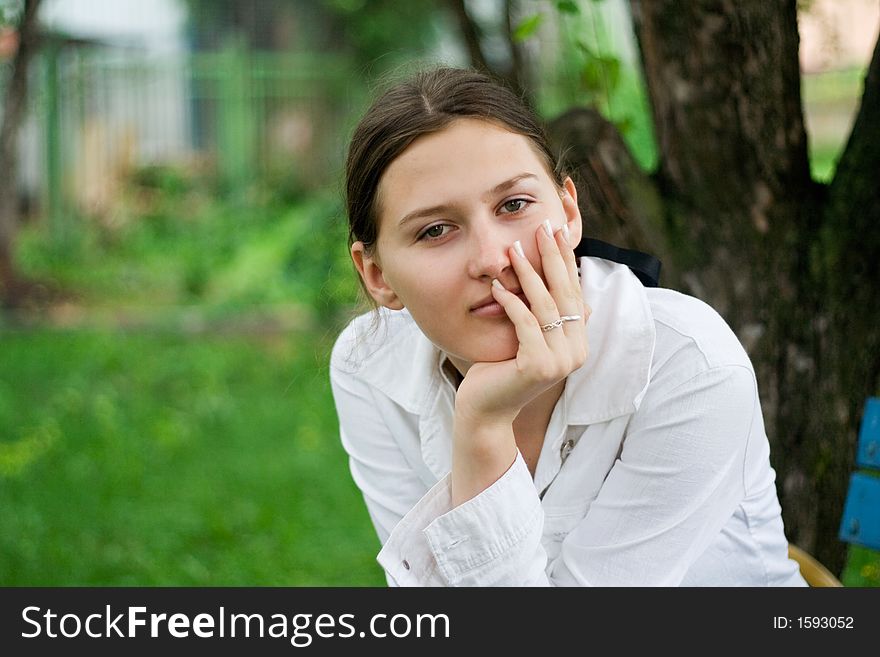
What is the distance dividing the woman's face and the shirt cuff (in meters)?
0.26

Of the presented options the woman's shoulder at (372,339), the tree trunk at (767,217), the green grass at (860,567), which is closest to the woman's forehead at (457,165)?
the woman's shoulder at (372,339)

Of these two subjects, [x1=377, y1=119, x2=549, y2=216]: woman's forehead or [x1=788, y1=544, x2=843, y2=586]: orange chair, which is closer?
[x1=377, y1=119, x2=549, y2=216]: woman's forehead

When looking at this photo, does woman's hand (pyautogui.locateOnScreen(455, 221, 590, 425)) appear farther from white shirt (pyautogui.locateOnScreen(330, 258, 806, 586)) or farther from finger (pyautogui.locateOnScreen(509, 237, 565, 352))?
white shirt (pyautogui.locateOnScreen(330, 258, 806, 586))

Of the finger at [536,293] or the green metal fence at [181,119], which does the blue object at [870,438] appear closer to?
the finger at [536,293]

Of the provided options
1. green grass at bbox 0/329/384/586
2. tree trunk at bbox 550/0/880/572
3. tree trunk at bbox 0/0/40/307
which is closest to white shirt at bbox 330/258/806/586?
tree trunk at bbox 550/0/880/572

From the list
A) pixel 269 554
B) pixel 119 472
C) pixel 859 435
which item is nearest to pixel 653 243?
pixel 859 435

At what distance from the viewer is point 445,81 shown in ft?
7.20

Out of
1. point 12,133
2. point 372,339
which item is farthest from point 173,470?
point 372,339

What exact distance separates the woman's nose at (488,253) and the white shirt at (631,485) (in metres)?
0.26

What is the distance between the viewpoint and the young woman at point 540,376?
2.04 metres

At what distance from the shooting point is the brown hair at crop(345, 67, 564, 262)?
2.11 meters

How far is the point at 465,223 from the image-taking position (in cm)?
206

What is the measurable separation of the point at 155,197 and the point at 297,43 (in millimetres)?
2584
